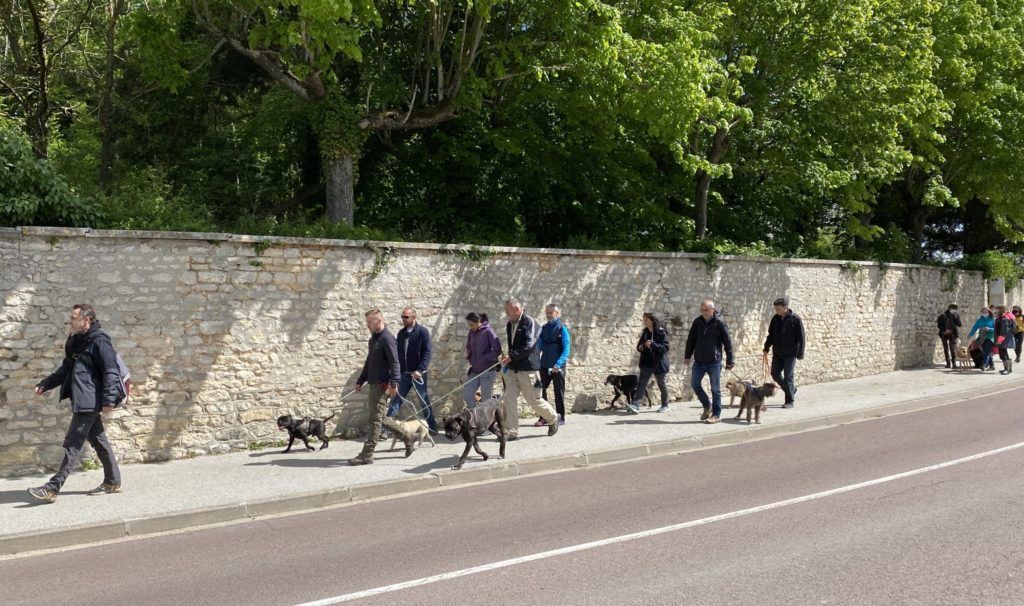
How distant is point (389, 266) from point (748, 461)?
5741 mm

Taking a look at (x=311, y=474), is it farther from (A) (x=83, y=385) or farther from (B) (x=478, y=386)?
(B) (x=478, y=386)

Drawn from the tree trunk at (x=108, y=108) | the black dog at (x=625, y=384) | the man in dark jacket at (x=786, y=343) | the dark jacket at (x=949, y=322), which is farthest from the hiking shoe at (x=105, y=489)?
the dark jacket at (x=949, y=322)

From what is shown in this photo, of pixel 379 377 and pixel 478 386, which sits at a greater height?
pixel 379 377

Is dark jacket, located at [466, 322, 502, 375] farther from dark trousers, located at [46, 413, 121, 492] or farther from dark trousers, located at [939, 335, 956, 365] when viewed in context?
dark trousers, located at [939, 335, 956, 365]

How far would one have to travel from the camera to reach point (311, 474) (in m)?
9.17

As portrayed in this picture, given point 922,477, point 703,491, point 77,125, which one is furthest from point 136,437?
point 77,125

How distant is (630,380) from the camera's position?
13.8 metres

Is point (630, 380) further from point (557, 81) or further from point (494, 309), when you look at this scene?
point (557, 81)

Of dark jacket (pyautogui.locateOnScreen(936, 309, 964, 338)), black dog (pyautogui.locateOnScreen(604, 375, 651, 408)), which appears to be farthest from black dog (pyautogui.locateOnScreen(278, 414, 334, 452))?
dark jacket (pyautogui.locateOnScreen(936, 309, 964, 338))

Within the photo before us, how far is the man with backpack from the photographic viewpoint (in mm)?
21328

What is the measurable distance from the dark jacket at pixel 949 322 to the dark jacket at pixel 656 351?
38.8 feet

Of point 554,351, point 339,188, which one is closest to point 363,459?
point 554,351

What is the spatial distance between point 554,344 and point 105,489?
634 cm

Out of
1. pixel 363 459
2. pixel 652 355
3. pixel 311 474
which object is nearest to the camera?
pixel 311 474
